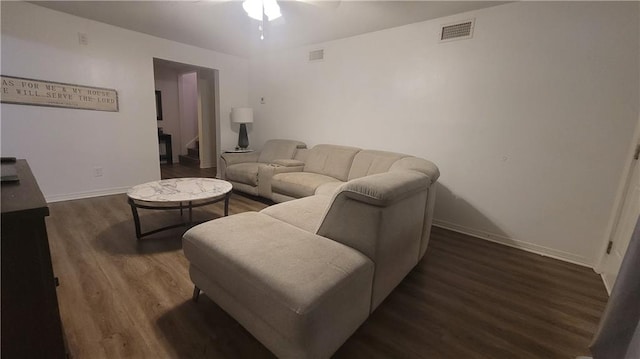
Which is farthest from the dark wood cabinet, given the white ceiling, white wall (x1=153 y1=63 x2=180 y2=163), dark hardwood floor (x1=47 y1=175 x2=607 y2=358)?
white wall (x1=153 y1=63 x2=180 y2=163)

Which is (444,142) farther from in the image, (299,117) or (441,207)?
(299,117)

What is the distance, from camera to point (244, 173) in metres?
3.73

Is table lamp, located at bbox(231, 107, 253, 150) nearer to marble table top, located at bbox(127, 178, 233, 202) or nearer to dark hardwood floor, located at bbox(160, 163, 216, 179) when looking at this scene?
dark hardwood floor, located at bbox(160, 163, 216, 179)

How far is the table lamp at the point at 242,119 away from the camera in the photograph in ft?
15.2

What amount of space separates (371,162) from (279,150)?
5.50 ft

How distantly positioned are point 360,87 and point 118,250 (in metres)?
3.13

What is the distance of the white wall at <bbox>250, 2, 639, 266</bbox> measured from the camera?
6.91 ft

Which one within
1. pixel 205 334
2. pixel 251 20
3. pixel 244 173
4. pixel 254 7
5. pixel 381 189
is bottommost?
pixel 205 334

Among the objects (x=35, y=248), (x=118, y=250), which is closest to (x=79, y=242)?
(x=118, y=250)

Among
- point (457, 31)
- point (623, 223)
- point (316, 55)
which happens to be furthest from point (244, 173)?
point (623, 223)

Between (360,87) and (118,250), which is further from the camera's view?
(360,87)

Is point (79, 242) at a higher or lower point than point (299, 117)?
lower

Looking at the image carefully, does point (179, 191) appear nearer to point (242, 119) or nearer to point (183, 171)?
point (242, 119)

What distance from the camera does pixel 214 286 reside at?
140 centimetres
